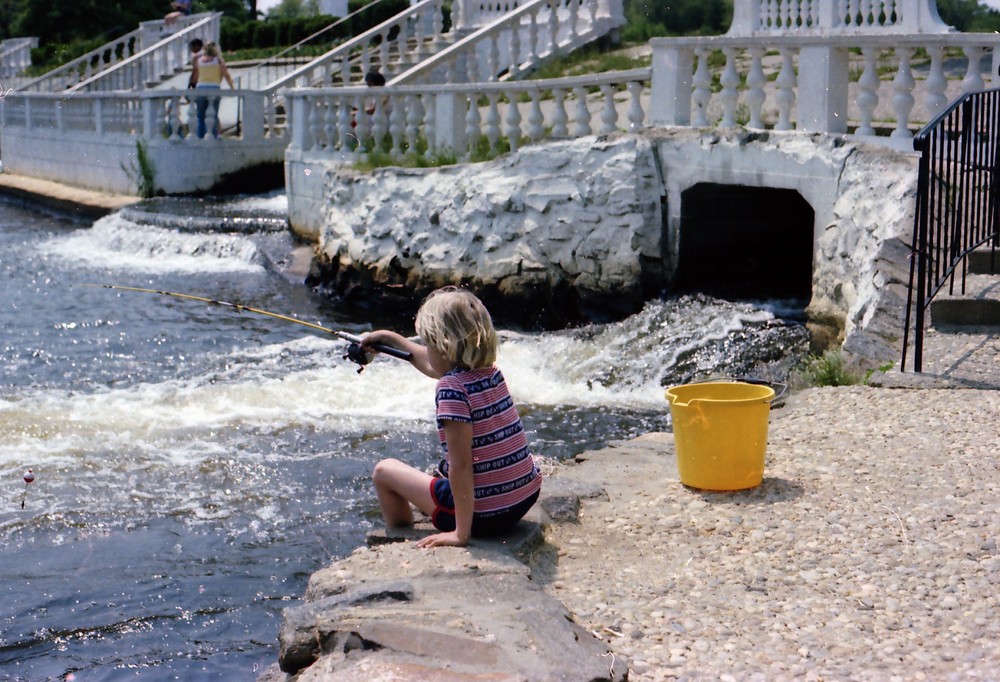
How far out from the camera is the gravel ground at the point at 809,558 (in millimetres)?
4148

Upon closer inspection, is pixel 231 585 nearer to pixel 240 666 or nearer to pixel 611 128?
pixel 240 666

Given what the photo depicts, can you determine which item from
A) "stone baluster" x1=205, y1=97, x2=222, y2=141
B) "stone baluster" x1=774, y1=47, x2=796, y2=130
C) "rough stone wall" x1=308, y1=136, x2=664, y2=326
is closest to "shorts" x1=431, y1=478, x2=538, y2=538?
"stone baluster" x1=774, y1=47, x2=796, y2=130

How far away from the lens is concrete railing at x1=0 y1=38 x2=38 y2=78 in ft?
128

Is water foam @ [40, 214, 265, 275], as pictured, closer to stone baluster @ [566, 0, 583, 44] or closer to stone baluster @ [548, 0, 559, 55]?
stone baluster @ [548, 0, 559, 55]

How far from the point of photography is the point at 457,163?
571 inches

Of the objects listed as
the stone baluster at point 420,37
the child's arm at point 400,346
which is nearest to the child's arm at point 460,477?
the child's arm at point 400,346

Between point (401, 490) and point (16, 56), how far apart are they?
38590 millimetres

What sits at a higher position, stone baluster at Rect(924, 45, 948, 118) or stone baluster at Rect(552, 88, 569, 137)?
stone baluster at Rect(924, 45, 948, 118)

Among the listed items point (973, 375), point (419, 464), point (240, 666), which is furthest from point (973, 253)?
point (240, 666)

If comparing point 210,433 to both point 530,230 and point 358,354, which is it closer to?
point 358,354

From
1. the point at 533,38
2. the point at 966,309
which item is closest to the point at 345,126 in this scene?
the point at 533,38

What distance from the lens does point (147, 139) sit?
70.9 ft

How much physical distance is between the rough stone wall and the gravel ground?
572cm

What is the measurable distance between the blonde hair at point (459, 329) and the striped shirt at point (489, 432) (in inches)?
2.9
